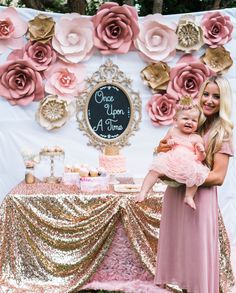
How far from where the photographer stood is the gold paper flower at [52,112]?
3.89 meters

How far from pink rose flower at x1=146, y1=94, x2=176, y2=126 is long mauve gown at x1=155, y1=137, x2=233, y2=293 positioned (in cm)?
163

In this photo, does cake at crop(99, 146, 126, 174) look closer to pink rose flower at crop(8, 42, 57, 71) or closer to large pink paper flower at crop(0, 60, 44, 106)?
large pink paper flower at crop(0, 60, 44, 106)

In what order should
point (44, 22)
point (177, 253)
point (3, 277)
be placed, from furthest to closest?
point (44, 22) → point (3, 277) → point (177, 253)

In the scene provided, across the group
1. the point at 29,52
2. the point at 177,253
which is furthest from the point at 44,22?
→ the point at 177,253

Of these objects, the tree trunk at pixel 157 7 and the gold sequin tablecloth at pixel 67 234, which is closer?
the gold sequin tablecloth at pixel 67 234

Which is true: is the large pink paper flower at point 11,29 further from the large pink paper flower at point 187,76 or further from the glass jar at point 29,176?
the large pink paper flower at point 187,76

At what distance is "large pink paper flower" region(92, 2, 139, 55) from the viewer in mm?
3828

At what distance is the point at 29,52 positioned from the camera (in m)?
3.84

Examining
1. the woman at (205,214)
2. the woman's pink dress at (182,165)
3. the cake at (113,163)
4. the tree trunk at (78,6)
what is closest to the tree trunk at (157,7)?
the tree trunk at (78,6)

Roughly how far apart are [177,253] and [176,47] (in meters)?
2.02

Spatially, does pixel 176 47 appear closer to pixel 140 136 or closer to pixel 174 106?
pixel 174 106

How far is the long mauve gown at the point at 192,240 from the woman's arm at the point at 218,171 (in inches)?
1.1

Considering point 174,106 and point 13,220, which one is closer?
point 13,220

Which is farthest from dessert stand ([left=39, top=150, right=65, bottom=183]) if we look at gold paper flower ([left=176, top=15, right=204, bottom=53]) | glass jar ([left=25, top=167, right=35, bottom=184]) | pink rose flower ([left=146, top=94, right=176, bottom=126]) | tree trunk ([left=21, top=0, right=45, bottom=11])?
tree trunk ([left=21, top=0, right=45, bottom=11])
